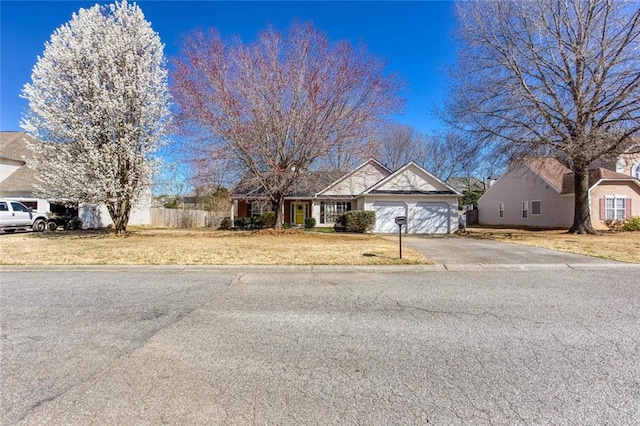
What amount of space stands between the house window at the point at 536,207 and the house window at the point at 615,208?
416 centimetres

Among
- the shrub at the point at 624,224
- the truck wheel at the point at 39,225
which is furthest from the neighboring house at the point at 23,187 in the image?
the shrub at the point at 624,224

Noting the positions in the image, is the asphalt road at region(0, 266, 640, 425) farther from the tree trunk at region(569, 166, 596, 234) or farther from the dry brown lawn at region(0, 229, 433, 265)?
the tree trunk at region(569, 166, 596, 234)

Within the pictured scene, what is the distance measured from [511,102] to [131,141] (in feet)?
62.2

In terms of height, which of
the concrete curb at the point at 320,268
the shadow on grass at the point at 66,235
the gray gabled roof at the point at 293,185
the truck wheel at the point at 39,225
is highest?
the gray gabled roof at the point at 293,185

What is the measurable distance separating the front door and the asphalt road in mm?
21324

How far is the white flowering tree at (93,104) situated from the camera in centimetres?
1439

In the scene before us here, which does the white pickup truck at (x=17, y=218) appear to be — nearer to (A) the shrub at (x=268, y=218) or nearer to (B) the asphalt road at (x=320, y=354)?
(A) the shrub at (x=268, y=218)

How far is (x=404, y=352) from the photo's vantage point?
3715mm

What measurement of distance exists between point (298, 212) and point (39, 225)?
17.2 metres

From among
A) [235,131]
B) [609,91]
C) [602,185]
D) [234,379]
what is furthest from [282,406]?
[602,185]

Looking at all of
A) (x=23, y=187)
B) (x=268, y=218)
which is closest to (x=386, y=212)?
(x=268, y=218)

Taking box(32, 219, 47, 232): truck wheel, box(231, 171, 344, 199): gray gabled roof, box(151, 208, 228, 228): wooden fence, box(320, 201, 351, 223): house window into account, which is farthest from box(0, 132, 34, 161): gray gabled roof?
box(320, 201, 351, 223): house window

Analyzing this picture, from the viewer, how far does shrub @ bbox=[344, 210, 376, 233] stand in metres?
21.0

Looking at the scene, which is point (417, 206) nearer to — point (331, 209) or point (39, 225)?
point (331, 209)
